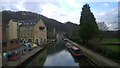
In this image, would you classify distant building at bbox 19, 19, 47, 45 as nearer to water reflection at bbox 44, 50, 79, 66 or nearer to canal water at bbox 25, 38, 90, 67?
canal water at bbox 25, 38, 90, 67

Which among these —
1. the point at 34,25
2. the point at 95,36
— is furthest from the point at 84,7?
the point at 34,25

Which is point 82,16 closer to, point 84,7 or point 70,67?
point 84,7

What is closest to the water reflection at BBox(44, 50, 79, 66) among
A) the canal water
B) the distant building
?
the canal water

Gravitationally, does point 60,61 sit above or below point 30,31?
below

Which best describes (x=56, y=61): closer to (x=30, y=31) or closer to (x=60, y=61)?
(x=60, y=61)

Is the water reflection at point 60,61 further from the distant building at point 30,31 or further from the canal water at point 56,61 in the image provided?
the distant building at point 30,31

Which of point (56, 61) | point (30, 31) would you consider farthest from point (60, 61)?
point (30, 31)

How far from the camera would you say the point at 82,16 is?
4234cm

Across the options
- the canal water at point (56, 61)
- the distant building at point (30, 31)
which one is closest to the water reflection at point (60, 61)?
the canal water at point (56, 61)

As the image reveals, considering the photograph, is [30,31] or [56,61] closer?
[56,61]

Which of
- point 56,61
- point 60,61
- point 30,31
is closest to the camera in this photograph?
point 60,61

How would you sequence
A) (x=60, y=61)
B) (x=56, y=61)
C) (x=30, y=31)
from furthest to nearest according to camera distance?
(x=30, y=31) < (x=56, y=61) < (x=60, y=61)

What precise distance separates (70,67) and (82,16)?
64.6 ft

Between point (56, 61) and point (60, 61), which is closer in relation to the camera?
point (60, 61)
